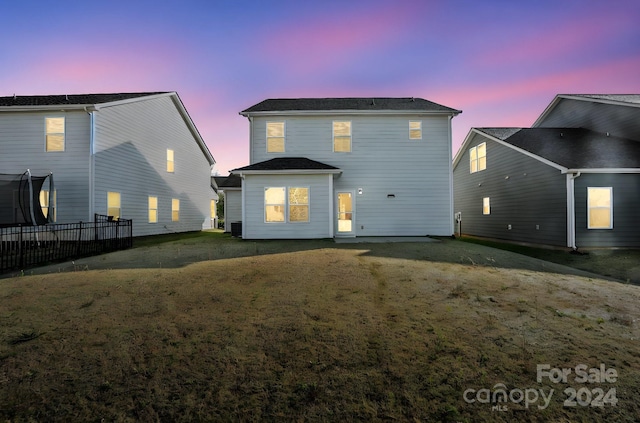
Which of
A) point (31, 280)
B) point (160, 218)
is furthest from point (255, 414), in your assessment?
point (160, 218)

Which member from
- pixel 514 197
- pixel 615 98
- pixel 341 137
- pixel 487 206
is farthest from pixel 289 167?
pixel 615 98

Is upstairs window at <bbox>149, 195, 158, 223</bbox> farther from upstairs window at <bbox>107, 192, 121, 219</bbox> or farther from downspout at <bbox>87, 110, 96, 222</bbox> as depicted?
downspout at <bbox>87, 110, 96, 222</bbox>

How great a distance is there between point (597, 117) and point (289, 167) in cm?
1767

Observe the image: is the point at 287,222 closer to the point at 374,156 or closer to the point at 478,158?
the point at 374,156

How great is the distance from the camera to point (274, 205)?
13938mm

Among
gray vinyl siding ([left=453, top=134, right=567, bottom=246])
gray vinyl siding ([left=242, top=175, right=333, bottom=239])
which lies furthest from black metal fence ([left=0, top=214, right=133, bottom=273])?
gray vinyl siding ([left=453, top=134, right=567, bottom=246])

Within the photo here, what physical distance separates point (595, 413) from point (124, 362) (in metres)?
4.77

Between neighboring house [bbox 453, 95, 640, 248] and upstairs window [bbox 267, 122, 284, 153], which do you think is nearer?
neighboring house [bbox 453, 95, 640, 248]

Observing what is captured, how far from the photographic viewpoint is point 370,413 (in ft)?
7.86

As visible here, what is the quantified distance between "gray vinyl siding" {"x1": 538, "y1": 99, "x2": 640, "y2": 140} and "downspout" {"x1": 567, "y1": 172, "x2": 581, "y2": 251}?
5587 mm

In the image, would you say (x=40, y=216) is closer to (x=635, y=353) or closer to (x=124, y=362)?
(x=124, y=362)

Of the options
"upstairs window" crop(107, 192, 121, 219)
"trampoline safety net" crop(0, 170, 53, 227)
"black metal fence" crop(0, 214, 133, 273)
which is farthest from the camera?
"upstairs window" crop(107, 192, 121, 219)

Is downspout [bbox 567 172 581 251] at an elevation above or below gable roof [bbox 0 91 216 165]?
below

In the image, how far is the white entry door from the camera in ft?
49.3
